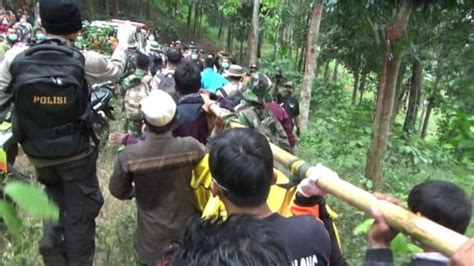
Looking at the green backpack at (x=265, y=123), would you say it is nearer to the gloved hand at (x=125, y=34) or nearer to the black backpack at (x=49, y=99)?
the gloved hand at (x=125, y=34)

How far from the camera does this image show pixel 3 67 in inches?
118

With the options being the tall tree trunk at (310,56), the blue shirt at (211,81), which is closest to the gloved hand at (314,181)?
the blue shirt at (211,81)

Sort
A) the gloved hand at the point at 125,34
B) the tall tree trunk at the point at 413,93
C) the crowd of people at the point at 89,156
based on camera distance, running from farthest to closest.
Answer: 1. the tall tree trunk at the point at 413,93
2. the gloved hand at the point at 125,34
3. the crowd of people at the point at 89,156

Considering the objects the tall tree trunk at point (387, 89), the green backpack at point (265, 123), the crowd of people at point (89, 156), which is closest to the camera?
the crowd of people at point (89, 156)

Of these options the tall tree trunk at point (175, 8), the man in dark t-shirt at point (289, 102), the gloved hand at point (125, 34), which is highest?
the gloved hand at point (125, 34)

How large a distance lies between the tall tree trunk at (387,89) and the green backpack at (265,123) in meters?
1.47

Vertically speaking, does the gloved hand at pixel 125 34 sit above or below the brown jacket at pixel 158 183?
above

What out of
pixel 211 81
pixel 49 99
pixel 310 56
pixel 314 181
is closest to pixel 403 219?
pixel 314 181

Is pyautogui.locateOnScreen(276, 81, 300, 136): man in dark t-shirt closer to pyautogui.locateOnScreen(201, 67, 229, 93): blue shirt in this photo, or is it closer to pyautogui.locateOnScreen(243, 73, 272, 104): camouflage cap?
pyautogui.locateOnScreen(201, 67, 229, 93): blue shirt

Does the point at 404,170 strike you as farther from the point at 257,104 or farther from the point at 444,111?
the point at 444,111

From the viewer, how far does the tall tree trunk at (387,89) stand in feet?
17.7

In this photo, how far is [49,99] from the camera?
117 inches

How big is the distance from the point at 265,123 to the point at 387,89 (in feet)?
6.61

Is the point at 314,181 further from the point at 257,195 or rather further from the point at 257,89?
the point at 257,89
